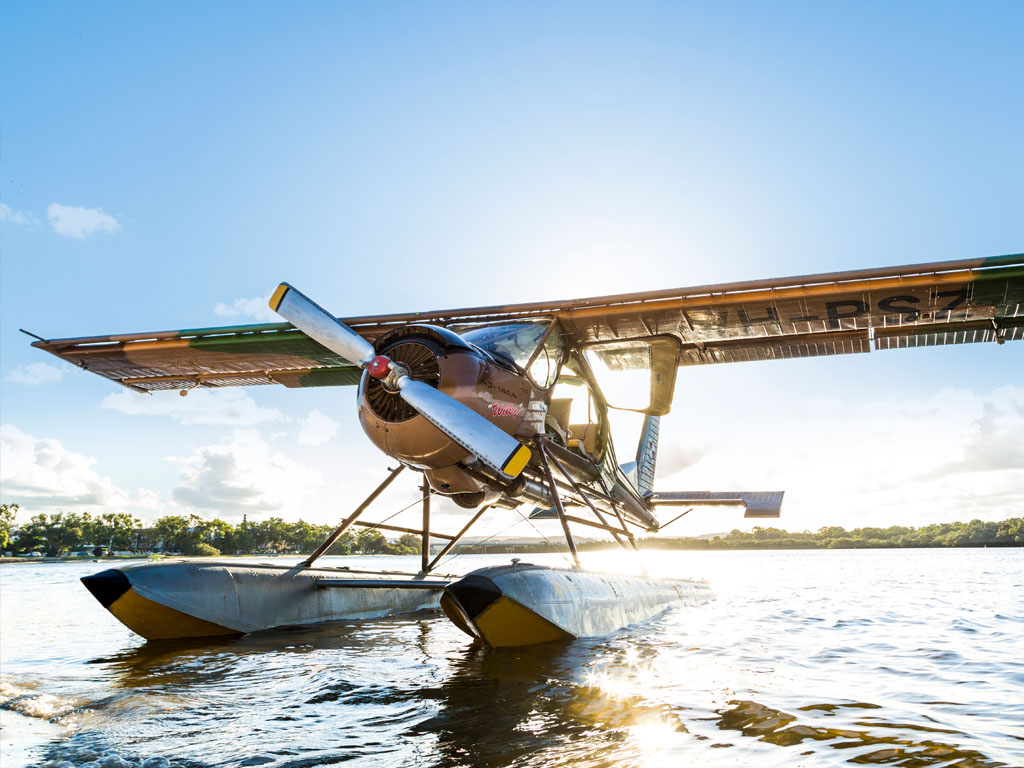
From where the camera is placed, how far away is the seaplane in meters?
6.06

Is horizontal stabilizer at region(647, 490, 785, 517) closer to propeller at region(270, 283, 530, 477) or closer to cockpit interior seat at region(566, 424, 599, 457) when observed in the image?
cockpit interior seat at region(566, 424, 599, 457)

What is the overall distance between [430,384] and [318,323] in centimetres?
125

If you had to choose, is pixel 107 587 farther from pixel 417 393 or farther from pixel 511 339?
pixel 511 339

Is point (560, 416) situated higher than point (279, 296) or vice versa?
point (279, 296)

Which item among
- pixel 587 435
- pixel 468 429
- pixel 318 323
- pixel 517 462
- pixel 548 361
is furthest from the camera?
pixel 587 435

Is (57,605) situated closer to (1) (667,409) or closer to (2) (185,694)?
(2) (185,694)

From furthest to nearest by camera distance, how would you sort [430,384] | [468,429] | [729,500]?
[729,500] < [430,384] < [468,429]

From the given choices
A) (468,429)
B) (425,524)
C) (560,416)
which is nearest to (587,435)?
(560,416)

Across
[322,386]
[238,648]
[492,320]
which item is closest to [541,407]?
[492,320]

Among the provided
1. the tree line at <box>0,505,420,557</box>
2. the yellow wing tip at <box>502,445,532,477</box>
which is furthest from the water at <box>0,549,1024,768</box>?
the tree line at <box>0,505,420,557</box>

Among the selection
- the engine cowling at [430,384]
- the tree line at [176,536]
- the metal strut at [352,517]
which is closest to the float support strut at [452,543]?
the metal strut at [352,517]

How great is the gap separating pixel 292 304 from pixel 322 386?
5.79m

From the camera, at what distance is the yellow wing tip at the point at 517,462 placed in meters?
5.25

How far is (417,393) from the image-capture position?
560 centimetres
